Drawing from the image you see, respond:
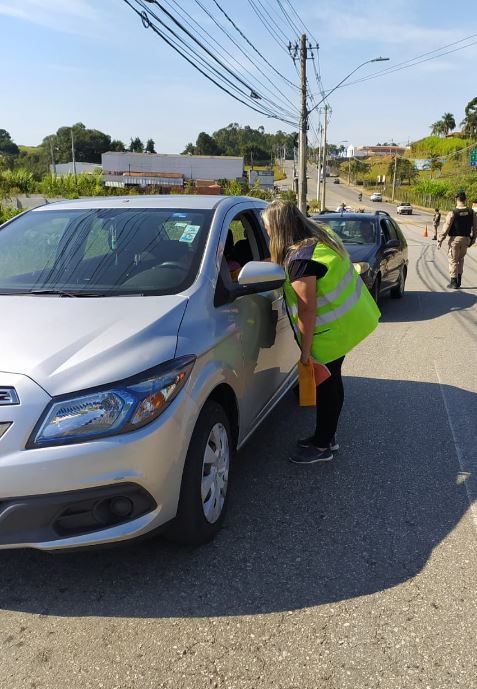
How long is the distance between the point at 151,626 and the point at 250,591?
49 centimetres

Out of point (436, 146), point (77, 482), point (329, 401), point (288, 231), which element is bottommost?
point (329, 401)

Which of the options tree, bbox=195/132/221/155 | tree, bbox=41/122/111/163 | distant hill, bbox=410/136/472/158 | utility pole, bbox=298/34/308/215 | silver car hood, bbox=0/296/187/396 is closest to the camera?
silver car hood, bbox=0/296/187/396

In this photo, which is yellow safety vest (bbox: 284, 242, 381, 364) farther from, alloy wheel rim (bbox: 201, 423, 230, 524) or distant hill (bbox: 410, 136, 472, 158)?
distant hill (bbox: 410, 136, 472, 158)

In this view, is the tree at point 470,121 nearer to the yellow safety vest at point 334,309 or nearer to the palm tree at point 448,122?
the palm tree at point 448,122

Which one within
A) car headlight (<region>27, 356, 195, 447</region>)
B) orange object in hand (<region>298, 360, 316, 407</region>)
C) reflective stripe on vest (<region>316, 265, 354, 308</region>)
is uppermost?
reflective stripe on vest (<region>316, 265, 354, 308</region>)

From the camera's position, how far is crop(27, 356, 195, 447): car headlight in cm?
239

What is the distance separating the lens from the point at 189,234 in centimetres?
367

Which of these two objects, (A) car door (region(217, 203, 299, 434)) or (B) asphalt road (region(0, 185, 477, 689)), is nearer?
(B) asphalt road (region(0, 185, 477, 689))

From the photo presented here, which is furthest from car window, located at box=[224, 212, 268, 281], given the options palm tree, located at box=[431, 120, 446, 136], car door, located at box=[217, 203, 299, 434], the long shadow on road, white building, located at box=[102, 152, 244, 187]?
palm tree, located at box=[431, 120, 446, 136]

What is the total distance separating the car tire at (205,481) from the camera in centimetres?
281

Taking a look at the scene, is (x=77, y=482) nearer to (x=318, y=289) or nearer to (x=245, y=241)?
(x=318, y=289)

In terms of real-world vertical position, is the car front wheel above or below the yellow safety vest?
below

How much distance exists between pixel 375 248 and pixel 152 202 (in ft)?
21.6

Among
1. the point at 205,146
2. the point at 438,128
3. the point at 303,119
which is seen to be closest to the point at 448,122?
the point at 438,128
